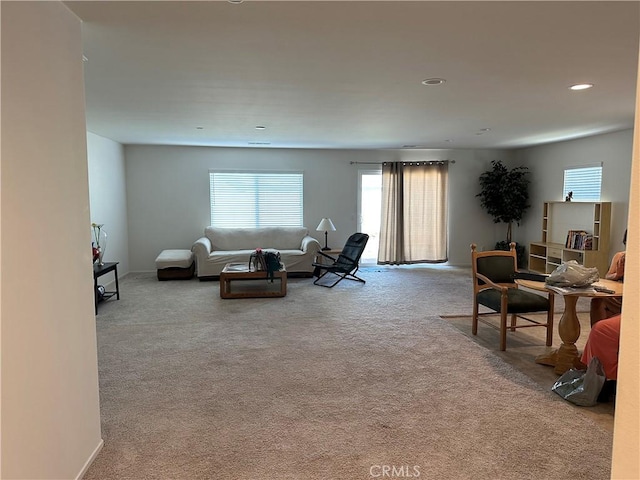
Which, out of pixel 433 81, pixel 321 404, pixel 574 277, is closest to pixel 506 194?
pixel 574 277

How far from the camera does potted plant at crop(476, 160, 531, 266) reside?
779 cm

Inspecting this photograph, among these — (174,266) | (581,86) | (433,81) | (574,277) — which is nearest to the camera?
(574,277)

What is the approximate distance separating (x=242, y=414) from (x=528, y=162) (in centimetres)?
751

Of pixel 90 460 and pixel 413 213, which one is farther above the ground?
pixel 413 213

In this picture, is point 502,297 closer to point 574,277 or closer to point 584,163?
point 574,277

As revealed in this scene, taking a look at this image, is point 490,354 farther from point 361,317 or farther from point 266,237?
point 266,237

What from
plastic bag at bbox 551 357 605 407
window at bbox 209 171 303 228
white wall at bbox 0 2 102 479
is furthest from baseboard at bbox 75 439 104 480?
window at bbox 209 171 303 228

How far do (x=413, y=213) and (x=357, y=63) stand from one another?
18.6ft

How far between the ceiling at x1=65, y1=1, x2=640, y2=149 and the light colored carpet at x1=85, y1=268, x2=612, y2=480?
226 centimetres

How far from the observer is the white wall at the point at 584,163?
19.3 feet

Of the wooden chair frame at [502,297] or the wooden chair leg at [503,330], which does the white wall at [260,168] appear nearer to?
the wooden chair frame at [502,297]

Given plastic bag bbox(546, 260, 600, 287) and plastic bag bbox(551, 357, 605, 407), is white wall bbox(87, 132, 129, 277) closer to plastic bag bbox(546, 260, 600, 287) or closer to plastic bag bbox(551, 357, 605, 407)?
→ plastic bag bbox(546, 260, 600, 287)

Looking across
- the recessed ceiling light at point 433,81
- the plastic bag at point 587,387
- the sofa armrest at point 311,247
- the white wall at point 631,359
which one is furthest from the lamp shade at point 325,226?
the white wall at point 631,359

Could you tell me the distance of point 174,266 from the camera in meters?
6.84
